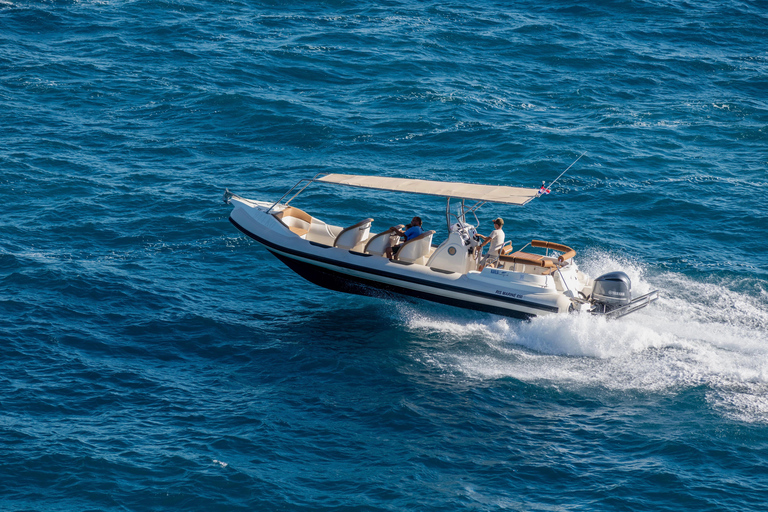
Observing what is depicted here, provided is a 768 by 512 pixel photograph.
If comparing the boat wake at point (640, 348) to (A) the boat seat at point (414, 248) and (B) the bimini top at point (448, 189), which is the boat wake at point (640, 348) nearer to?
(A) the boat seat at point (414, 248)

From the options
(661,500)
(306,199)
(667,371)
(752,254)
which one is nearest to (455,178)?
(306,199)

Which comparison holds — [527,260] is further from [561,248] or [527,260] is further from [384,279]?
[384,279]

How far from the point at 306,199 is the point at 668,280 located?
10940mm

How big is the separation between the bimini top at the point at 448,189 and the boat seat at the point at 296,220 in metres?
1.70

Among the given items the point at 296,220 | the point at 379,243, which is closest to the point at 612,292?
the point at 379,243

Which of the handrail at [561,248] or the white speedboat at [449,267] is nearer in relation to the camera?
the white speedboat at [449,267]

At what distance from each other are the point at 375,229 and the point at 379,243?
392 centimetres

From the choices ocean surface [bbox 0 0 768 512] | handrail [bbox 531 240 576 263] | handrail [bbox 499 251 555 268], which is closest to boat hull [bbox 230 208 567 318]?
ocean surface [bbox 0 0 768 512]

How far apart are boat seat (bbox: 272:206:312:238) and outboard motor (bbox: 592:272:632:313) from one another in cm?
720

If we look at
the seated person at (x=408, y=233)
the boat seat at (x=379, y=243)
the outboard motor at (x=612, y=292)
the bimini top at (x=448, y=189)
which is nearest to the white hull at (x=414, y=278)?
the boat seat at (x=379, y=243)

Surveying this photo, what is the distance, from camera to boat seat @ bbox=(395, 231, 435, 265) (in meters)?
18.4

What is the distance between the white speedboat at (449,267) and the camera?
17.7 metres

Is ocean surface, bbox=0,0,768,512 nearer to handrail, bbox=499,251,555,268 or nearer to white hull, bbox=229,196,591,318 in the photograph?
white hull, bbox=229,196,591,318

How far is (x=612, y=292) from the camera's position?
17734 mm
